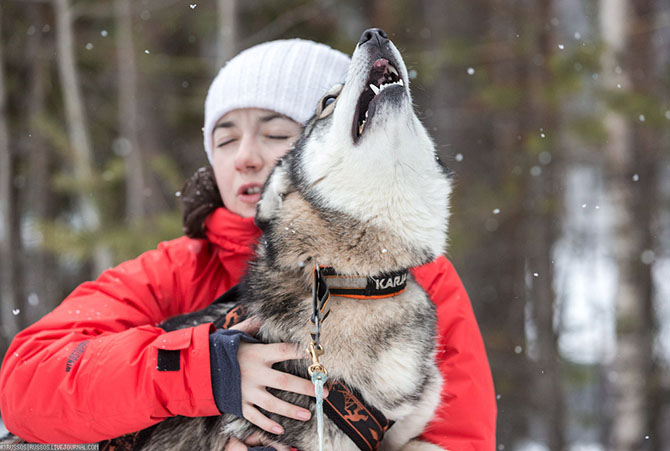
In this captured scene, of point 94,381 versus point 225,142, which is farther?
point 225,142

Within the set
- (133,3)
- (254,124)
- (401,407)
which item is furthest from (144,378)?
(133,3)

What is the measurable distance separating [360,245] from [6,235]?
9779 mm

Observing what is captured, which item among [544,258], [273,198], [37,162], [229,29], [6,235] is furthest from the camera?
[37,162]

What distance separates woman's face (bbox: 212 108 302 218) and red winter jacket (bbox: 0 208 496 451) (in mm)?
114

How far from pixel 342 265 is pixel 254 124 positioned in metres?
1.00

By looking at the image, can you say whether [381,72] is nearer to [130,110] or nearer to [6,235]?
[130,110]

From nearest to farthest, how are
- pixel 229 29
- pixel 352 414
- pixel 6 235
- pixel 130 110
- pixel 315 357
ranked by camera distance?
pixel 315 357, pixel 352 414, pixel 229 29, pixel 130 110, pixel 6 235

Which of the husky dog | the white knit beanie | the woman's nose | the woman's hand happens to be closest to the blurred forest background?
the white knit beanie

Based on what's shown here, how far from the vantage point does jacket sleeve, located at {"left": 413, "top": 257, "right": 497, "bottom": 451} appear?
2305mm

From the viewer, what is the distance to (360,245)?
197 centimetres

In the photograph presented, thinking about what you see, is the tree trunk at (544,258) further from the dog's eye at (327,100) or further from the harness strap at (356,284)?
the harness strap at (356,284)

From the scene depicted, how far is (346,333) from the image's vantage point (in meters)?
1.94

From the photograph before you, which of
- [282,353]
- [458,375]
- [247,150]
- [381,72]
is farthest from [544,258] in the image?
[282,353]

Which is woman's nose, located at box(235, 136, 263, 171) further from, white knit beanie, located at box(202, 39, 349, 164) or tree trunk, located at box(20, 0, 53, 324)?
tree trunk, located at box(20, 0, 53, 324)
